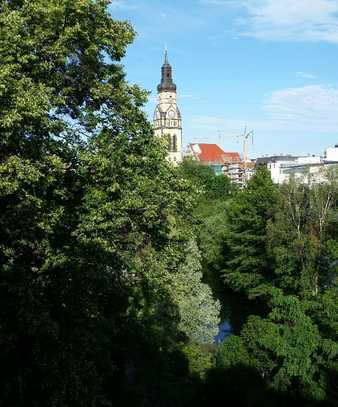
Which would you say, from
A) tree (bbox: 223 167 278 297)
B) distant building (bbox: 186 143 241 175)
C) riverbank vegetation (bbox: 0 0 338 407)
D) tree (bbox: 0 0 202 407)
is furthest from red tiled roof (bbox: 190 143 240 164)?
tree (bbox: 0 0 202 407)

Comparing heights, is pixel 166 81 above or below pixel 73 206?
above

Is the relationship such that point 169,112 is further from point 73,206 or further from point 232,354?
point 73,206

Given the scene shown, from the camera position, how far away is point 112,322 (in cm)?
1332

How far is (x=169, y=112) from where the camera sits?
351 feet

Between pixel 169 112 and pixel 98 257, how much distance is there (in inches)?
3810

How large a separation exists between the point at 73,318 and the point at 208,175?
73.7 m

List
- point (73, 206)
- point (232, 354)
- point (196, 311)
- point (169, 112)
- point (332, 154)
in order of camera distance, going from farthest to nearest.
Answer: point (332, 154), point (169, 112), point (196, 311), point (232, 354), point (73, 206)

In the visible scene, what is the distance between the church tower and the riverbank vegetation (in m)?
86.2

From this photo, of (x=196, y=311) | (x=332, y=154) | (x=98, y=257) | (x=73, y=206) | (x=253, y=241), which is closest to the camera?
(x=98, y=257)

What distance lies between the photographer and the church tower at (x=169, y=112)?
349 ft

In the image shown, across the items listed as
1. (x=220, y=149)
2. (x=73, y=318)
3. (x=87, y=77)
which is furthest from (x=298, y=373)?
(x=220, y=149)

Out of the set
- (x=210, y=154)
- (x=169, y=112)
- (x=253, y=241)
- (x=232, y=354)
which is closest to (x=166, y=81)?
(x=169, y=112)

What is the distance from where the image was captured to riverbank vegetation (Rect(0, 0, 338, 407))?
432 inches

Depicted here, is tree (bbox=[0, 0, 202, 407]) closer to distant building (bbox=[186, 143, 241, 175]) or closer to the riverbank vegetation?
the riverbank vegetation
